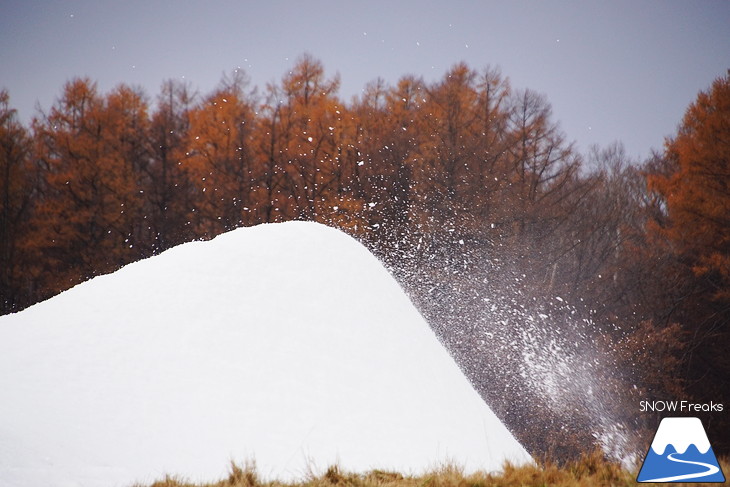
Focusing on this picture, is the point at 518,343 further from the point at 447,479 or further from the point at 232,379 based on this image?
the point at 447,479

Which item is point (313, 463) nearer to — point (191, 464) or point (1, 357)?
point (191, 464)

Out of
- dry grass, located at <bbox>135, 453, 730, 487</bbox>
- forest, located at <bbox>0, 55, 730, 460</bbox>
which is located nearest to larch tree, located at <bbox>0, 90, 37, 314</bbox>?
forest, located at <bbox>0, 55, 730, 460</bbox>

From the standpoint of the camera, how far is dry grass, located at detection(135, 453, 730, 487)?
4.07 meters

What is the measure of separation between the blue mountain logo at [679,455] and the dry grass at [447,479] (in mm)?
242

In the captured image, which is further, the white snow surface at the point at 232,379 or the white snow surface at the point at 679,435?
the white snow surface at the point at 232,379

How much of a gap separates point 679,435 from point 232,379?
4.12 meters

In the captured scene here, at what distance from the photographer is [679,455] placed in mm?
4023

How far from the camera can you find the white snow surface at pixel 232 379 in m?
4.73

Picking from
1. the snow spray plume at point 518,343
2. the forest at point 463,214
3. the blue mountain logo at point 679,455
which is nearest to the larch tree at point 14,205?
the forest at point 463,214

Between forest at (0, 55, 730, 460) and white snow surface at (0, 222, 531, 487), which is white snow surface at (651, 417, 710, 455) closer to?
white snow surface at (0, 222, 531, 487)

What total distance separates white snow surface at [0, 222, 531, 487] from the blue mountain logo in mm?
1447

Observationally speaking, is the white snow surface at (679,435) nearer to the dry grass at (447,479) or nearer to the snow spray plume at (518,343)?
the dry grass at (447,479)

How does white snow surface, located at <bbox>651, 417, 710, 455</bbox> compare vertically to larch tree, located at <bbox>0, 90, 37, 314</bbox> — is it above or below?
below

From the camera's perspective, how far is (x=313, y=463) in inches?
181
